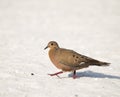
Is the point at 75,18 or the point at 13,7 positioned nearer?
the point at 75,18

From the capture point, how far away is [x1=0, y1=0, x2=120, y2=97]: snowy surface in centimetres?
838

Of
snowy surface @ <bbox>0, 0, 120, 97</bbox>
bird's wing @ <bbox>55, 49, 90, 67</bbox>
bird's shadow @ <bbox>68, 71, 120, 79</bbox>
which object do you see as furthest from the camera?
bird's shadow @ <bbox>68, 71, 120, 79</bbox>

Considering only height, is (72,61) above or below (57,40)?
below

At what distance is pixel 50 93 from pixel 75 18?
38.7 feet

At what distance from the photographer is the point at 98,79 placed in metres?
9.32

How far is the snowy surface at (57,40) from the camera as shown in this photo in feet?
27.5

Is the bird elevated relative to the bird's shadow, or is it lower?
elevated

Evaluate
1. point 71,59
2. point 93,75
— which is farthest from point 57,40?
point 71,59

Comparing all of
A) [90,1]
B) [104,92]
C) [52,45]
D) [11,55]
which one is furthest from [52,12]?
[104,92]

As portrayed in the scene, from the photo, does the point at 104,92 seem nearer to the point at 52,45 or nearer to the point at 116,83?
the point at 116,83

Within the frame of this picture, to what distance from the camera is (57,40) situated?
49.8ft

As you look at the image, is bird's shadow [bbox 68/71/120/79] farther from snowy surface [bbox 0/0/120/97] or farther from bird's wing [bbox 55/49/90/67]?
bird's wing [bbox 55/49/90/67]

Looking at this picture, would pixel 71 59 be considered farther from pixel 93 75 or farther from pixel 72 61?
pixel 93 75

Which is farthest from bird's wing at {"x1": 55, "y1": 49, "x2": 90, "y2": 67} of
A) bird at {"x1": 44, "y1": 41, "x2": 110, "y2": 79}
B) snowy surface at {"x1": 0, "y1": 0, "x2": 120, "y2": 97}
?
snowy surface at {"x1": 0, "y1": 0, "x2": 120, "y2": 97}
